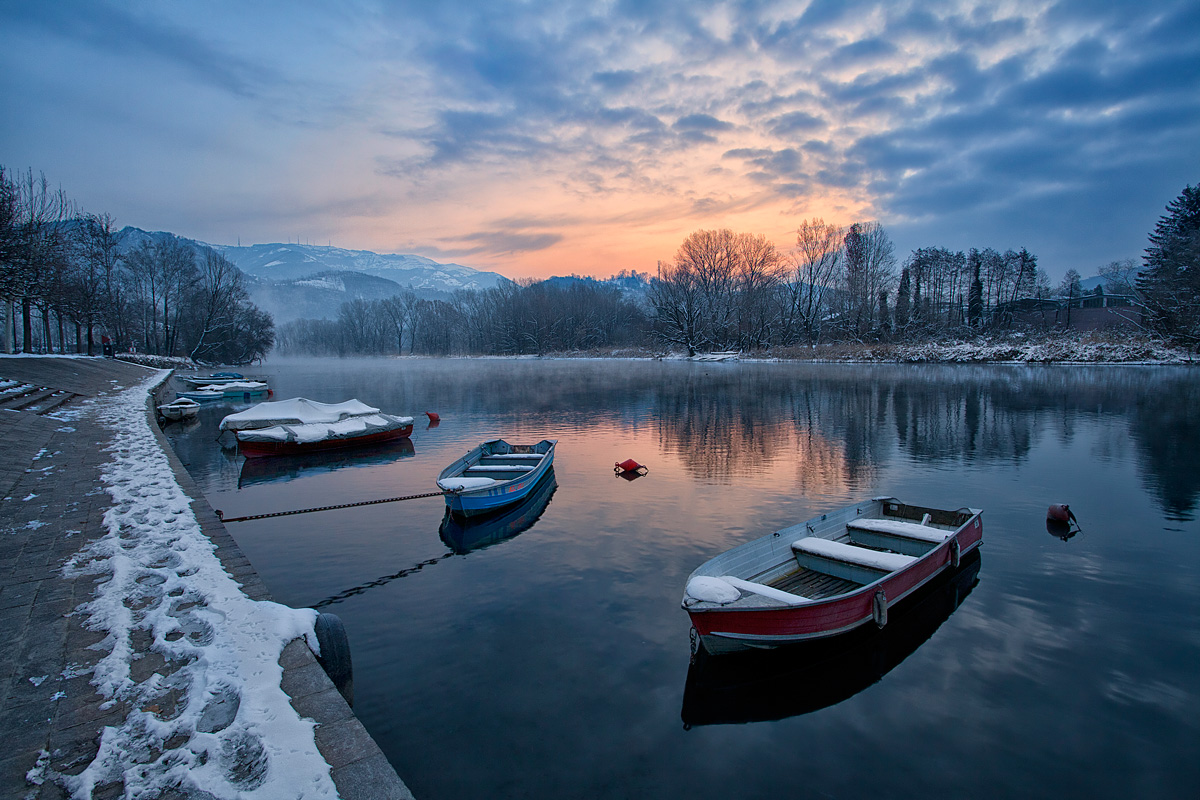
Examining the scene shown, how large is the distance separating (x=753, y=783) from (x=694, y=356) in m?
84.9

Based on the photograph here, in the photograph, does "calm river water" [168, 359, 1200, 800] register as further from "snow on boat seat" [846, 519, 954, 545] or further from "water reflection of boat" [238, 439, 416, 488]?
"snow on boat seat" [846, 519, 954, 545]

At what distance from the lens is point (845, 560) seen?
8422mm

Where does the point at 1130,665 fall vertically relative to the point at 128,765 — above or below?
below

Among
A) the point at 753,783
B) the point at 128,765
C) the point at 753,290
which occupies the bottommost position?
the point at 753,783

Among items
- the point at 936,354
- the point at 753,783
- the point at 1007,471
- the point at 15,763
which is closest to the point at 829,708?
the point at 753,783

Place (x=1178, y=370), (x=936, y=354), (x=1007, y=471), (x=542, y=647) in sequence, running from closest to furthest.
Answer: (x=542, y=647) → (x=1007, y=471) → (x=1178, y=370) → (x=936, y=354)

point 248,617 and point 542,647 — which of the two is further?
point 542,647

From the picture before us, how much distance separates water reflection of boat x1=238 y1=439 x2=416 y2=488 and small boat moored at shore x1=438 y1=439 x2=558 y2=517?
6.05 m

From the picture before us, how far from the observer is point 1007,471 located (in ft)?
58.0

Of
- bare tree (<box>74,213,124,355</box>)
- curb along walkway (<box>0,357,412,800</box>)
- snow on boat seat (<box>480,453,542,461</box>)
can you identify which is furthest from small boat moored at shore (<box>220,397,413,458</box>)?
bare tree (<box>74,213,124,355</box>)

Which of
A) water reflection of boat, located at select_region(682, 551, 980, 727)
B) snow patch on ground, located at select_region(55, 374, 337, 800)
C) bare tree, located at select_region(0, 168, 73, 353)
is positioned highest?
bare tree, located at select_region(0, 168, 73, 353)

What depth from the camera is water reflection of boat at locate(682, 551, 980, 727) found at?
21.8ft

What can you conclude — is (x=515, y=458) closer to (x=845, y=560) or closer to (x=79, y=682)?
(x=845, y=560)

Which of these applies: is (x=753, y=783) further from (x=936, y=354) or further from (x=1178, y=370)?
(x=936, y=354)
